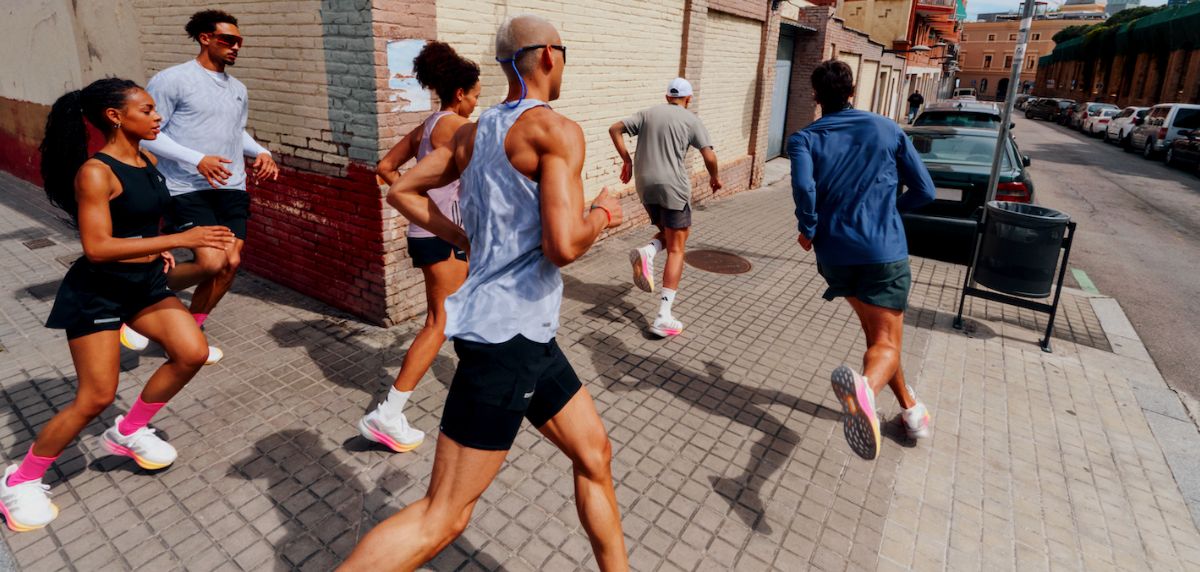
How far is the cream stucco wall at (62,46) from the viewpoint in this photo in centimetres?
638

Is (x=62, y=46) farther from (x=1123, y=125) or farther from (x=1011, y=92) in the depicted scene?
(x=1123, y=125)

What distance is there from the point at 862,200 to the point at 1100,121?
34.5 meters


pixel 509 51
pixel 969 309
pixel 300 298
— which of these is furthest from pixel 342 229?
pixel 969 309

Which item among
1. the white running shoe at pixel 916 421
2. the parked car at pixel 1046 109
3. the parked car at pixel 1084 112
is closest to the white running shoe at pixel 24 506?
the white running shoe at pixel 916 421

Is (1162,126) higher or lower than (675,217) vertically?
higher

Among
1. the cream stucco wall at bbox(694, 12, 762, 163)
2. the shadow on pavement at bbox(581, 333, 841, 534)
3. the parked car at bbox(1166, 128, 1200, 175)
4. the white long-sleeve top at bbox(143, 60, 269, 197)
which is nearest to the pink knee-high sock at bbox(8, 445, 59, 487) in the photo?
the white long-sleeve top at bbox(143, 60, 269, 197)

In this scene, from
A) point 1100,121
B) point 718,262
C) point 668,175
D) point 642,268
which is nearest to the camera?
point 642,268

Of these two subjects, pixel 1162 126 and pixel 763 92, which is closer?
pixel 763 92

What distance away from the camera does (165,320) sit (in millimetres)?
2924

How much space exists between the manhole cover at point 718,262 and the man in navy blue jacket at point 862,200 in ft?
11.3

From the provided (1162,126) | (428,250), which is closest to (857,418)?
(428,250)

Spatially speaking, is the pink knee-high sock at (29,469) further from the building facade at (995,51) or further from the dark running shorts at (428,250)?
the building facade at (995,51)

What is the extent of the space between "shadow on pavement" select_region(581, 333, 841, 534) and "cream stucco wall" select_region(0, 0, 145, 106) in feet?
18.0

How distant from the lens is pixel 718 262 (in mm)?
7289
